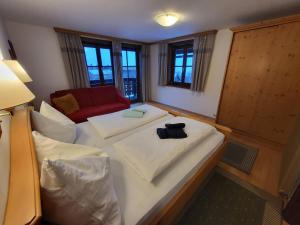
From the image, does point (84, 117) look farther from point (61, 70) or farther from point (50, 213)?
point (50, 213)

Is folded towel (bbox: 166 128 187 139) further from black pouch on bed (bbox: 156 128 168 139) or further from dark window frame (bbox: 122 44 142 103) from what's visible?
dark window frame (bbox: 122 44 142 103)

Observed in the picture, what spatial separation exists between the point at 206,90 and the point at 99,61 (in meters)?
3.22

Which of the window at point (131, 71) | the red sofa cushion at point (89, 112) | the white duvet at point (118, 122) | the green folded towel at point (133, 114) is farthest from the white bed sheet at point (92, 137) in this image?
the window at point (131, 71)

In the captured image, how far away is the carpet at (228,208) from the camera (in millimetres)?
1243

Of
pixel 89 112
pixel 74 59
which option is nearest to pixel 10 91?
pixel 89 112

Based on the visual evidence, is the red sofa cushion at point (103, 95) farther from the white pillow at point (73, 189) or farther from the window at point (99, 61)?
the white pillow at point (73, 189)

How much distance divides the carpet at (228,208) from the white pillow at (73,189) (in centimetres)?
89

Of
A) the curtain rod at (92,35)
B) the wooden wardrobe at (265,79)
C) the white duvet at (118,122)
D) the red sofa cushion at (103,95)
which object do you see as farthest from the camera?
the red sofa cushion at (103,95)

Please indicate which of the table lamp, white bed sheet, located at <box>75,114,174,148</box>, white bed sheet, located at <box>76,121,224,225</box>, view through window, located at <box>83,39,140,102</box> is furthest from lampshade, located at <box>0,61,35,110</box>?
view through window, located at <box>83,39,140,102</box>

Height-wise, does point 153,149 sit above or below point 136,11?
below

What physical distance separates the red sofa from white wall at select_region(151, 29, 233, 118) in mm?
1816

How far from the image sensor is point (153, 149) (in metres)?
1.29

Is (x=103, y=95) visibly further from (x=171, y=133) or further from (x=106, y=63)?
(x=171, y=133)

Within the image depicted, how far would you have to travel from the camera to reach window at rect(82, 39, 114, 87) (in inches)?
146
